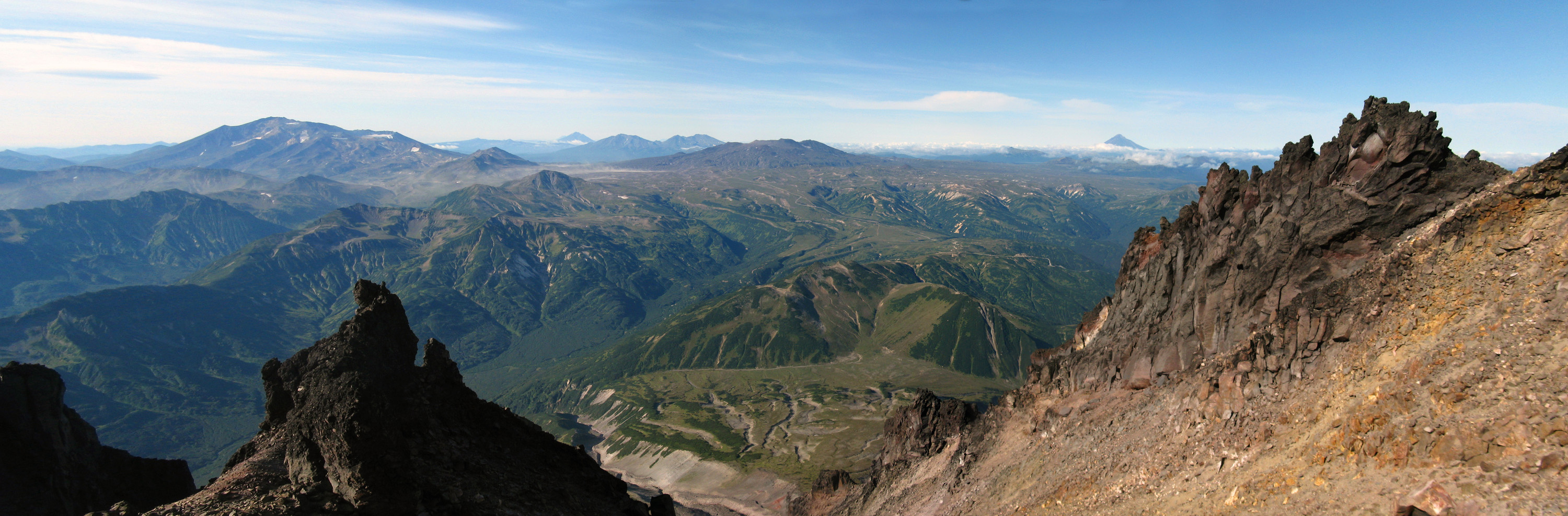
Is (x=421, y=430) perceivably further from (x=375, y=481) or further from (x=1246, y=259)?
(x=1246, y=259)

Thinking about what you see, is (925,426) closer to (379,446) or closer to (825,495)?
(825,495)

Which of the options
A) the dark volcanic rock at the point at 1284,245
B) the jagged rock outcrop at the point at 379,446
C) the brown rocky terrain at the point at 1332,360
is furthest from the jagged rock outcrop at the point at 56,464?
the dark volcanic rock at the point at 1284,245

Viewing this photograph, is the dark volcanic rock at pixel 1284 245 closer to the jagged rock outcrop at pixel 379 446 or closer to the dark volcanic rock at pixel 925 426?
the dark volcanic rock at pixel 925 426

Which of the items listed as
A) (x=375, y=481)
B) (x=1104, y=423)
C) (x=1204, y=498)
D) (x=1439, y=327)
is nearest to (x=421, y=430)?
(x=375, y=481)

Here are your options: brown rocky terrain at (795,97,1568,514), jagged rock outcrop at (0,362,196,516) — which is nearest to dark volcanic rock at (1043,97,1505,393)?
brown rocky terrain at (795,97,1568,514)

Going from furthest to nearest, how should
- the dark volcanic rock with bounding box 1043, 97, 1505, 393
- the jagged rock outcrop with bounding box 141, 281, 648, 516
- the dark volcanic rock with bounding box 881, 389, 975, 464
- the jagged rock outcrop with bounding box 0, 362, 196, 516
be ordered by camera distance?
the dark volcanic rock with bounding box 881, 389, 975, 464 → the jagged rock outcrop with bounding box 0, 362, 196, 516 → the dark volcanic rock with bounding box 1043, 97, 1505, 393 → the jagged rock outcrop with bounding box 141, 281, 648, 516

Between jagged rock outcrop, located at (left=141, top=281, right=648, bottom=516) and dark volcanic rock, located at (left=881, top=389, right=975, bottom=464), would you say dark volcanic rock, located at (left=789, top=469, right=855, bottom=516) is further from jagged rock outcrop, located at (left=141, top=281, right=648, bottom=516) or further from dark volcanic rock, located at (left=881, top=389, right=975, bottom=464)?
jagged rock outcrop, located at (left=141, top=281, right=648, bottom=516)

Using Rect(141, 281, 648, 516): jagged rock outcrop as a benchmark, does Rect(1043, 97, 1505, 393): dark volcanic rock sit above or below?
above
